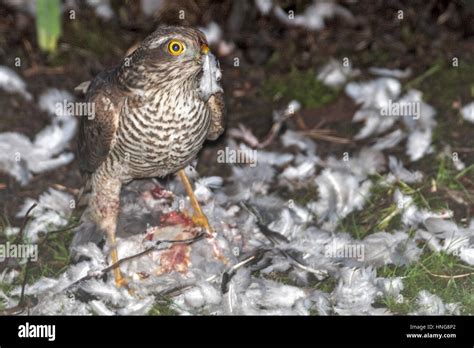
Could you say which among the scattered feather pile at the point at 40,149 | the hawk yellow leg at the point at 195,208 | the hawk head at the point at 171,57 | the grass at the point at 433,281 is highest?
the hawk head at the point at 171,57

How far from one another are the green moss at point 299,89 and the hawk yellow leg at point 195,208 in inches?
64.5

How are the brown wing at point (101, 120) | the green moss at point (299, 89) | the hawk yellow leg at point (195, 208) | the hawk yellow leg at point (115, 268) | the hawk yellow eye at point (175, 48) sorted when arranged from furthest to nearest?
the green moss at point (299, 89), the hawk yellow leg at point (195, 208), the hawk yellow leg at point (115, 268), the brown wing at point (101, 120), the hawk yellow eye at point (175, 48)

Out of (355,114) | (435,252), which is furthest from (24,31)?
(435,252)

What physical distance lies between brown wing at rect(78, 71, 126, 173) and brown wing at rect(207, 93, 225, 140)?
58 cm

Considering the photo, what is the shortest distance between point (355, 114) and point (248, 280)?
7.30 ft

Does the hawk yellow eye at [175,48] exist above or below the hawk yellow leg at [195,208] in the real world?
above

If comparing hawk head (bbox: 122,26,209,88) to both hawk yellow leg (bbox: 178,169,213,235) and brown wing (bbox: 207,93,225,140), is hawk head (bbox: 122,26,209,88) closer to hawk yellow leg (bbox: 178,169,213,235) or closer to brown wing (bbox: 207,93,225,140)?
brown wing (bbox: 207,93,225,140)

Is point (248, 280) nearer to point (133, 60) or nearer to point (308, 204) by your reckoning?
point (308, 204)

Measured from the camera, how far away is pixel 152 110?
16.1 ft

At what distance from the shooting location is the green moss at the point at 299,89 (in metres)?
7.39

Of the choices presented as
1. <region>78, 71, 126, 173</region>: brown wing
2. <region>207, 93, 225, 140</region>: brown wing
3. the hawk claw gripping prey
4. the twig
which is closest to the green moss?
<region>207, 93, 225, 140</region>: brown wing

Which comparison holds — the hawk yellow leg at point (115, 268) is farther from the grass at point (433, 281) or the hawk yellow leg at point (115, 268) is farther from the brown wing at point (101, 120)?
the grass at point (433, 281)

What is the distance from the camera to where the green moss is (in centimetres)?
739

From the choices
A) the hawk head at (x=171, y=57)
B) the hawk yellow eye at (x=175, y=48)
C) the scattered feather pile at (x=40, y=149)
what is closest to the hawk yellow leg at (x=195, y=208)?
the scattered feather pile at (x=40, y=149)
